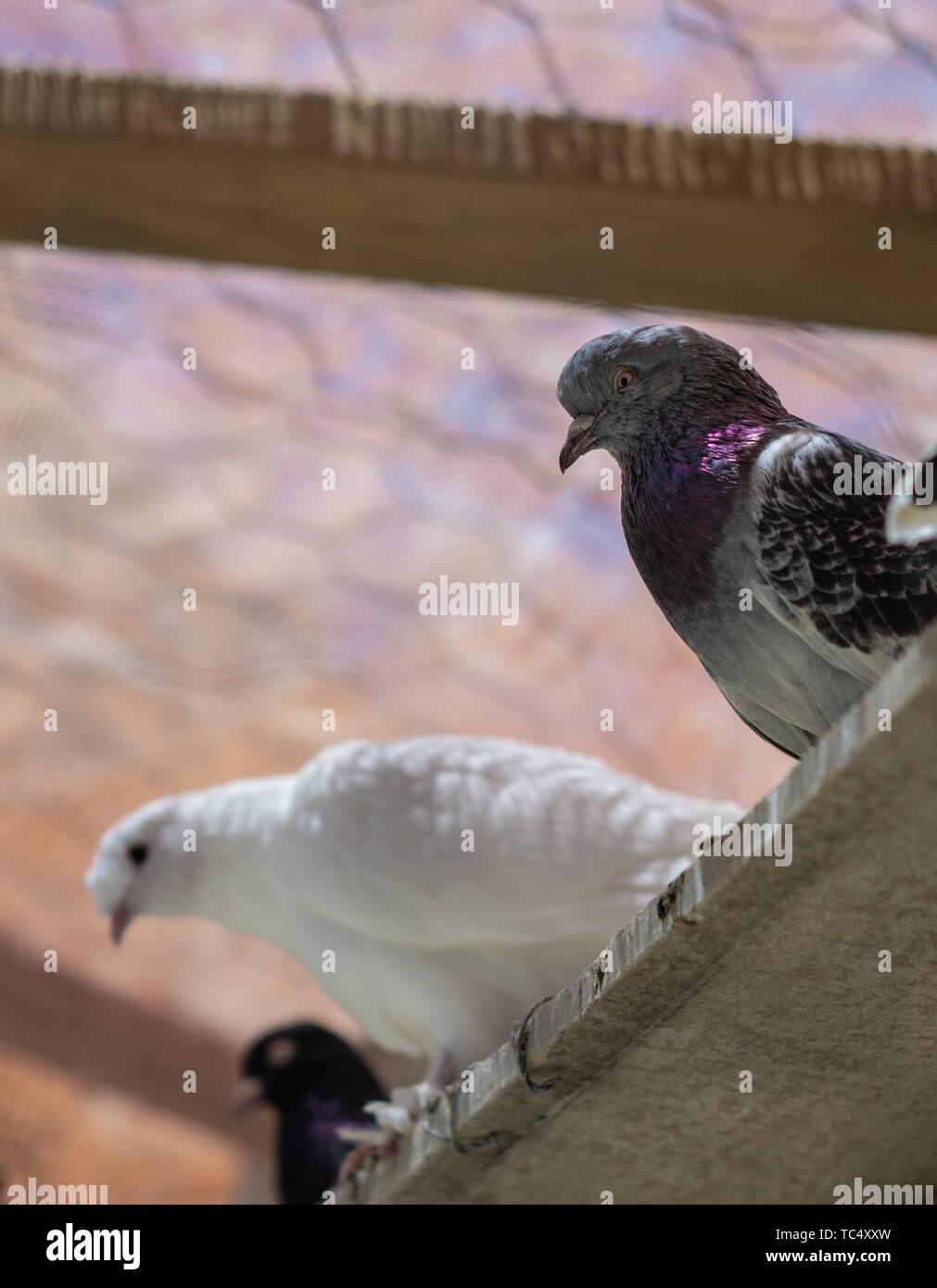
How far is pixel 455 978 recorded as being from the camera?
2.70 meters

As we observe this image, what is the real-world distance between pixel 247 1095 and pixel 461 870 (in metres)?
1.85

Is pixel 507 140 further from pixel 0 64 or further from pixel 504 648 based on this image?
A: pixel 504 648

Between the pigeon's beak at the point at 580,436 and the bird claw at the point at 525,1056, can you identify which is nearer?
the pigeon's beak at the point at 580,436

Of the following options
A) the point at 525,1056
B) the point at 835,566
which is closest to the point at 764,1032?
the point at 525,1056

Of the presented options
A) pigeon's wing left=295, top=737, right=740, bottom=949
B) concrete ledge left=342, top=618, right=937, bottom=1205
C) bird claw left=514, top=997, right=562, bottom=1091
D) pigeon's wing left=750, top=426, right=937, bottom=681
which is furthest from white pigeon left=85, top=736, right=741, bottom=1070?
pigeon's wing left=750, top=426, right=937, bottom=681

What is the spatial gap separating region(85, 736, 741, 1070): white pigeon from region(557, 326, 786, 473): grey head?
46.0 inches

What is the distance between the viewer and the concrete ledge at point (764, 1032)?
1021 mm

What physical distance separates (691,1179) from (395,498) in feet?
8.86

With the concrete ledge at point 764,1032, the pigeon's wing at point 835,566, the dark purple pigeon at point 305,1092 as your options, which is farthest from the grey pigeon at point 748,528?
the dark purple pigeon at point 305,1092

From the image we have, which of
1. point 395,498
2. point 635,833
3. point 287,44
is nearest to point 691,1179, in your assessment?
point 635,833

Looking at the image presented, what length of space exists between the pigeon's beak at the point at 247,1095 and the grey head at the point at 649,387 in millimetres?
3063

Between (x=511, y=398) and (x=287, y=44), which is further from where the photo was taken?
(x=511, y=398)

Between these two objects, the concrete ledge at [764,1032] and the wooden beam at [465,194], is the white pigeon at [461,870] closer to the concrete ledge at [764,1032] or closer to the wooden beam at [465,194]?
the concrete ledge at [764,1032]
